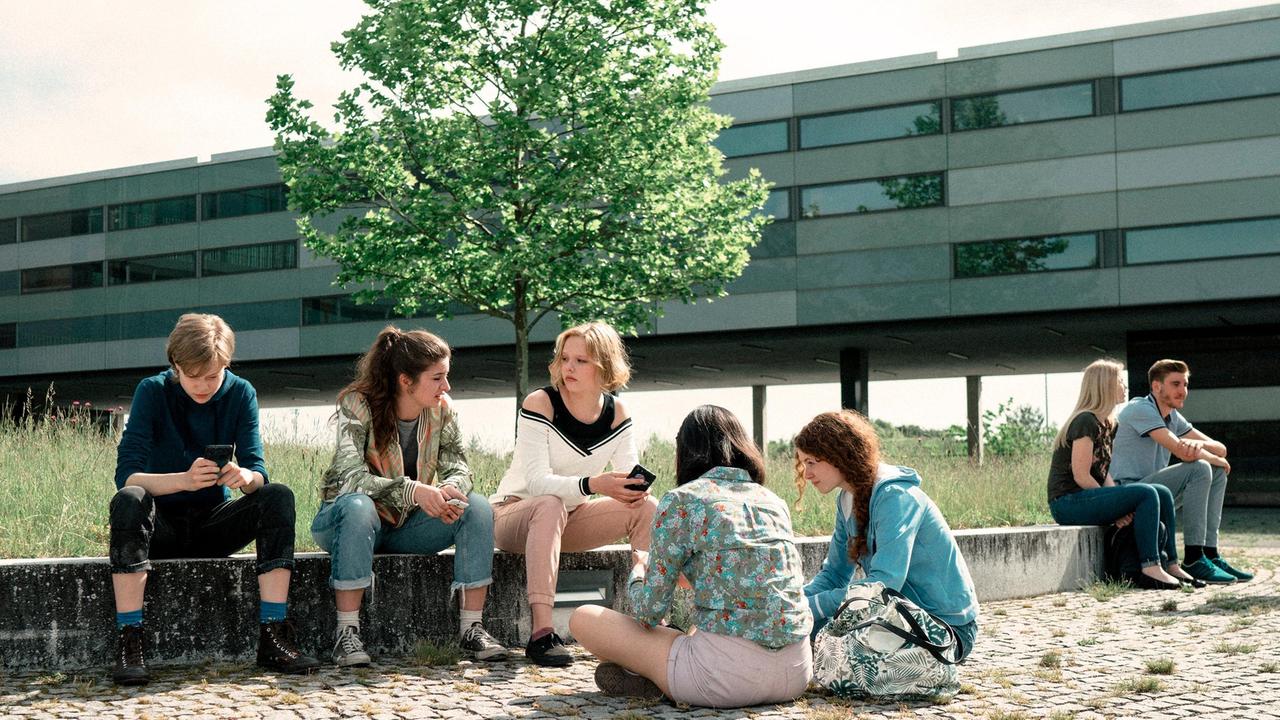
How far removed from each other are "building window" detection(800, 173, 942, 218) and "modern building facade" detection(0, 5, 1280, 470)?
5 centimetres

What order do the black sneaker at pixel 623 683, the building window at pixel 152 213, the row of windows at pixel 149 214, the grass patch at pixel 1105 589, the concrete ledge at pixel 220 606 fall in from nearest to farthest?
1. the black sneaker at pixel 623 683
2. the concrete ledge at pixel 220 606
3. the grass patch at pixel 1105 589
4. the row of windows at pixel 149 214
5. the building window at pixel 152 213

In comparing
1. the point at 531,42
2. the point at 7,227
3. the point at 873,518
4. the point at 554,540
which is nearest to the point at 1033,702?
the point at 873,518

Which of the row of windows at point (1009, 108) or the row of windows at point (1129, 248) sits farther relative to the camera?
the row of windows at point (1009, 108)

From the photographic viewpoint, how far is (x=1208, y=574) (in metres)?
8.65

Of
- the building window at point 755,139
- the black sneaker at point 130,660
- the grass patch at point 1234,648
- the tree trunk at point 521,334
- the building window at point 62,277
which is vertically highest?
the building window at point 755,139

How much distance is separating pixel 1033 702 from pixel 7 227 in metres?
44.3

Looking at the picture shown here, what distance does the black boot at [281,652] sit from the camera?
16.6 feet

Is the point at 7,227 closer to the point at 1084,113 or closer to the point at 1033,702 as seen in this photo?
the point at 1084,113

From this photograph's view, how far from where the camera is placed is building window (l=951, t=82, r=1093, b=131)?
26250mm

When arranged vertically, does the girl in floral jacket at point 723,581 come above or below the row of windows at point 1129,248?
below

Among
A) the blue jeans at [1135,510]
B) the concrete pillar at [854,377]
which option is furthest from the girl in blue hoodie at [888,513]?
the concrete pillar at [854,377]

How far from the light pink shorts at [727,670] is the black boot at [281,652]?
1.71 metres

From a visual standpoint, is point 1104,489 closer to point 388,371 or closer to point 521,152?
point 388,371

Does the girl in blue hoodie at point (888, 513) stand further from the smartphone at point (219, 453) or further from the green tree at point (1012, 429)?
the green tree at point (1012, 429)
